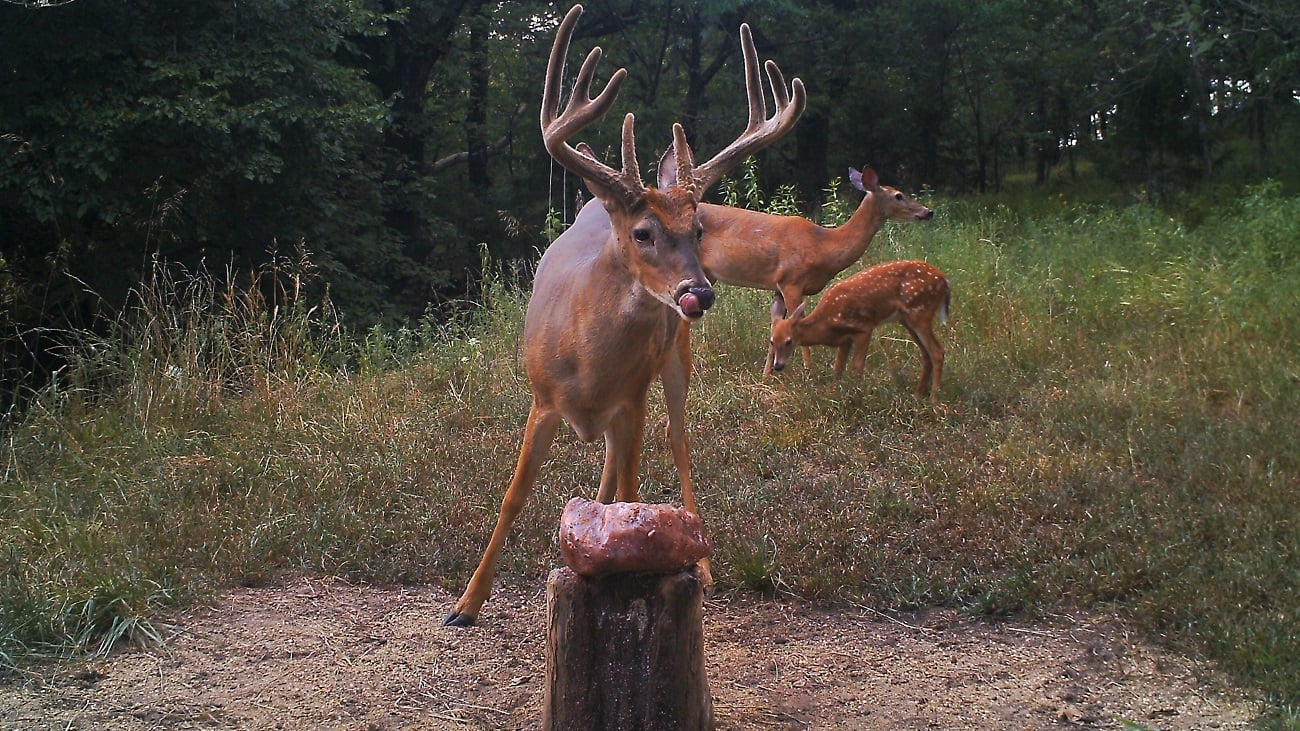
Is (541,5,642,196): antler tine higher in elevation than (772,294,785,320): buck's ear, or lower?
higher

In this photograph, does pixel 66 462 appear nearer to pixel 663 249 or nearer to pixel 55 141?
pixel 663 249

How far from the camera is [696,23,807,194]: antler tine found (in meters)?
4.00

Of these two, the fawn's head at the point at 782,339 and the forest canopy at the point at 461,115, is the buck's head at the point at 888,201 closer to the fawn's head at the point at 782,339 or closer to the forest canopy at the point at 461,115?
the fawn's head at the point at 782,339

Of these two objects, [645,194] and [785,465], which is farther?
[785,465]

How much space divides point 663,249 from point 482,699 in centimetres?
159

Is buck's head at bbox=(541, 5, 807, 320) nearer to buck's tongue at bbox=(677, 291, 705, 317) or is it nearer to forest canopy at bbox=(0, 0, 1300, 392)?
buck's tongue at bbox=(677, 291, 705, 317)

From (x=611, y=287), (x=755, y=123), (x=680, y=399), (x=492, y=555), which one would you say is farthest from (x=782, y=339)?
(x=611, y=287)

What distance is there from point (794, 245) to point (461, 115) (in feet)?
33.1

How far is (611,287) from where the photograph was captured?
405 cm

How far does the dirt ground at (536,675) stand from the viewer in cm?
379

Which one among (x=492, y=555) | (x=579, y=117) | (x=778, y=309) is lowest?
(x=492, y=555)

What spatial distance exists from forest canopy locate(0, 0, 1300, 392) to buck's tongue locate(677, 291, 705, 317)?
5.26m

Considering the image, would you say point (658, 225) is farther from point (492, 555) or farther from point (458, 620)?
point (458, 620)

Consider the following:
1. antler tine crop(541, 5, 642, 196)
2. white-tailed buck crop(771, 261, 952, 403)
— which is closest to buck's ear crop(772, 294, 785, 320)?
white-tailed buck crop(771, 261, 952, 403)
